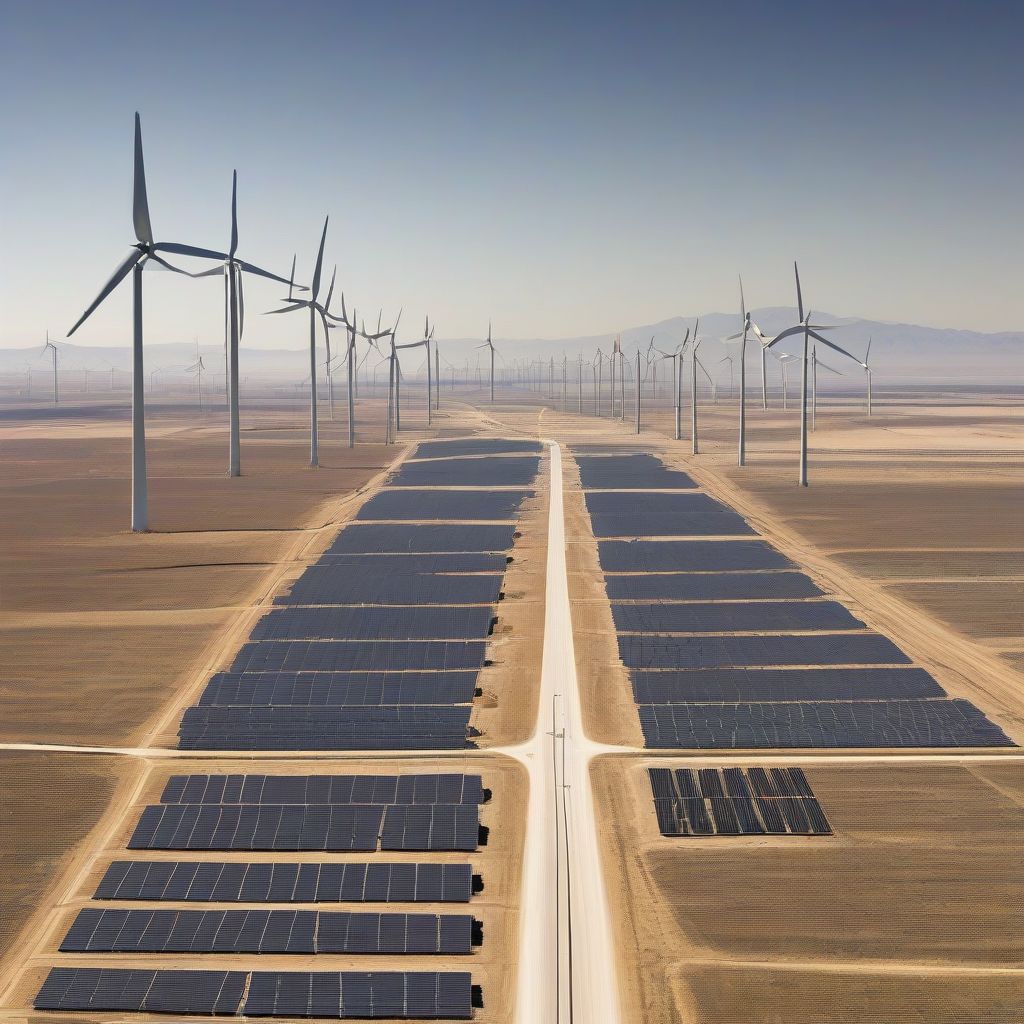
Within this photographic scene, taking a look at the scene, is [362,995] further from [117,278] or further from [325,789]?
[117,278]

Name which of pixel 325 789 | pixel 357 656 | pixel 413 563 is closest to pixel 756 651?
pixel 357 656

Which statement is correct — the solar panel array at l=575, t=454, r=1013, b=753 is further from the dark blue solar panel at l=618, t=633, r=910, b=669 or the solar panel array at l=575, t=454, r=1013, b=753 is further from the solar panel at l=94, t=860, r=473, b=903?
the solar panel at l=94, t=860, r=473, b=903

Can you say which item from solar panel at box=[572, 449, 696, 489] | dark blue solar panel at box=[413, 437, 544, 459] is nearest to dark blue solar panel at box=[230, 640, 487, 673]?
solar panel at box=[572, 449, 696, 489]

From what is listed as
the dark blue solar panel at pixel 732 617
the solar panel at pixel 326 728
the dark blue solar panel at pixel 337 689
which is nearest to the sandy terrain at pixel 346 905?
the solar panel at pixel 326 728

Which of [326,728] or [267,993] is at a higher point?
[326,728]

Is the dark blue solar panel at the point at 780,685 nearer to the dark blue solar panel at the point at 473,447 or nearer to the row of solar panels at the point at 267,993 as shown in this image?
the row of solar panels at the point at 267,993

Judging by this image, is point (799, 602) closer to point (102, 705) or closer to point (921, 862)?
point (921, 862)
